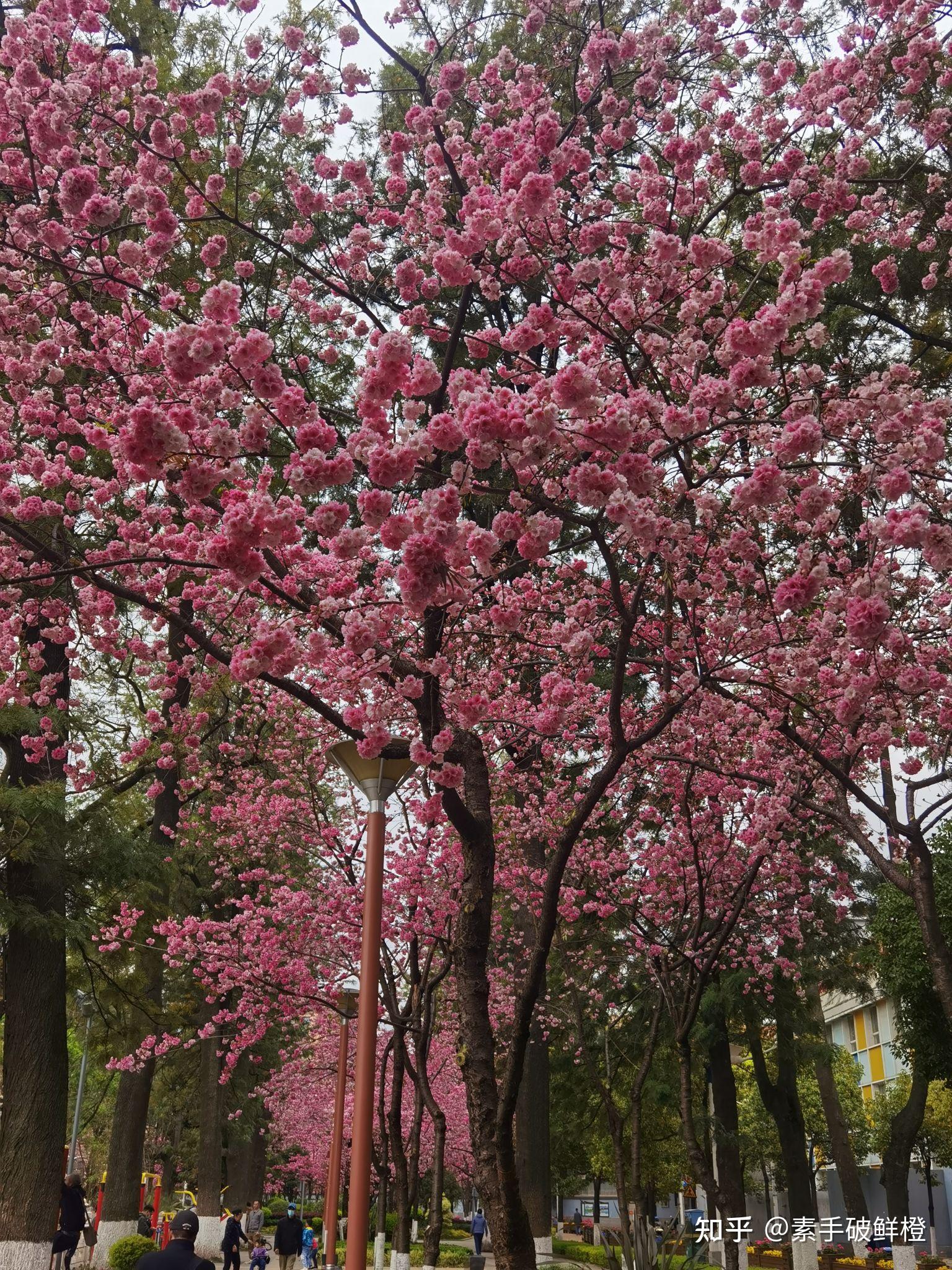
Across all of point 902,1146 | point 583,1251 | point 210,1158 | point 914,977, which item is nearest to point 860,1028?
point 583,1251

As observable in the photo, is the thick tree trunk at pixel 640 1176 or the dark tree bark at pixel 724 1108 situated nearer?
the thick tree trunk at pixel 640 1176

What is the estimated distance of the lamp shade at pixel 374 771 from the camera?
7156 mm

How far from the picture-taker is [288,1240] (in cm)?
1769

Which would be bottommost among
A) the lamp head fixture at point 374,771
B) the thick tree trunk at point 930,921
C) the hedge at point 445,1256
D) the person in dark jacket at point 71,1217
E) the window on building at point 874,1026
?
the hedge at point 445,1256

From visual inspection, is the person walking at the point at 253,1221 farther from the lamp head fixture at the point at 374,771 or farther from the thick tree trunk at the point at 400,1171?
the lamp head fixture at the point at 374,771

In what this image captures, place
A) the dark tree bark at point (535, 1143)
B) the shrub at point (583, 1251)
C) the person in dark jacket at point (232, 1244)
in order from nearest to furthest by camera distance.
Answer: the dark tree bark at point (535, 1143) → the person in dark jacket at point (232, 1244) → the shrub at point (583, 1251)

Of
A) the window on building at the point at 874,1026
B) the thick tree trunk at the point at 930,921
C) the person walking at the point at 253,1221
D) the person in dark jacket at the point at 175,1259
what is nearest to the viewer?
the person in dark jacket at the point at 175,1259

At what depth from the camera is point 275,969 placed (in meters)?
14.2

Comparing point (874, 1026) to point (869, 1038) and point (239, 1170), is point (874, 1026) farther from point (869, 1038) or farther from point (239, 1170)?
point (239, 1170)

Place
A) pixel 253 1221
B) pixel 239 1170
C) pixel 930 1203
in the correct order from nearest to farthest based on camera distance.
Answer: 1. pixel 253 1221
2. pixel 239 1170
3. pixel 930 1203

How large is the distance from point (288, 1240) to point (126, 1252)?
3.91 metres

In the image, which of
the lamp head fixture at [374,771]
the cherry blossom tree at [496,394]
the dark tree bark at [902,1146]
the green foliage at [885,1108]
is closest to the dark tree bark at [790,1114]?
the dark tree bark at [902,1146]

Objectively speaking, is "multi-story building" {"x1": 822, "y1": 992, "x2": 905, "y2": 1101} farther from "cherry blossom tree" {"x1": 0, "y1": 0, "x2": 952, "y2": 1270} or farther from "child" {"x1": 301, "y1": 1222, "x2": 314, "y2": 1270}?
"cherry blossom tree" {"x1": 0, "y1": 0, "x2": 952, "y2": 1270}

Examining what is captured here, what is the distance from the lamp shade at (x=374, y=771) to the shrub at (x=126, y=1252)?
10524 millimetres
